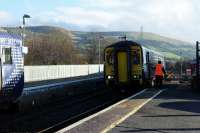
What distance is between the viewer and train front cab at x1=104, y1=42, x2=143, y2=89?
31.4 metres

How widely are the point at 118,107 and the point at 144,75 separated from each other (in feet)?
46.5

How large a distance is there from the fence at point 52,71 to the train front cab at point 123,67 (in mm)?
25335

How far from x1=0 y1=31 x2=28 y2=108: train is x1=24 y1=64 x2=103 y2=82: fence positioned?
36048mm

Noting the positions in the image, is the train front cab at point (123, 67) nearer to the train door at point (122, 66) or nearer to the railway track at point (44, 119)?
the train door at point (122, 66)

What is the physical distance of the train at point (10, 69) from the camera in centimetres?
1798

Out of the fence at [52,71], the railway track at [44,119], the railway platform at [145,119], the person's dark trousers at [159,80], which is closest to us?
the railway platform at [145,119]

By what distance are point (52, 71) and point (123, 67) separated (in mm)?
36433

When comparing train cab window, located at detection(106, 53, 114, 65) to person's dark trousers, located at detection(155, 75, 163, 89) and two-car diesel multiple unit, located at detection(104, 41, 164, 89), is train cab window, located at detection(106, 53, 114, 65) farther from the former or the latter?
person's dark trousers, located at detection(155, 75, 163, 89)

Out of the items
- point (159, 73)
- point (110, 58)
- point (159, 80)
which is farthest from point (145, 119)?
point (159, 80)

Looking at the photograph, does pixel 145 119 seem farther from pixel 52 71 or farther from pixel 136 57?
pixel 52 71

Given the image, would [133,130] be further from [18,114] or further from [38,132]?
[18,114]

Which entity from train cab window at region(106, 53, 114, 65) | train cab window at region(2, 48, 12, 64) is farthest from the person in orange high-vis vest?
train cab window at region(2, 48, 12, 64)

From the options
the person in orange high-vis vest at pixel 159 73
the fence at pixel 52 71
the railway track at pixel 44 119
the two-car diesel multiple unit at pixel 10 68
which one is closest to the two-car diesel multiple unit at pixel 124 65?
the person in orange high-vis vest at pixel 159 73

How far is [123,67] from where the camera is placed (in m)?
31.5
